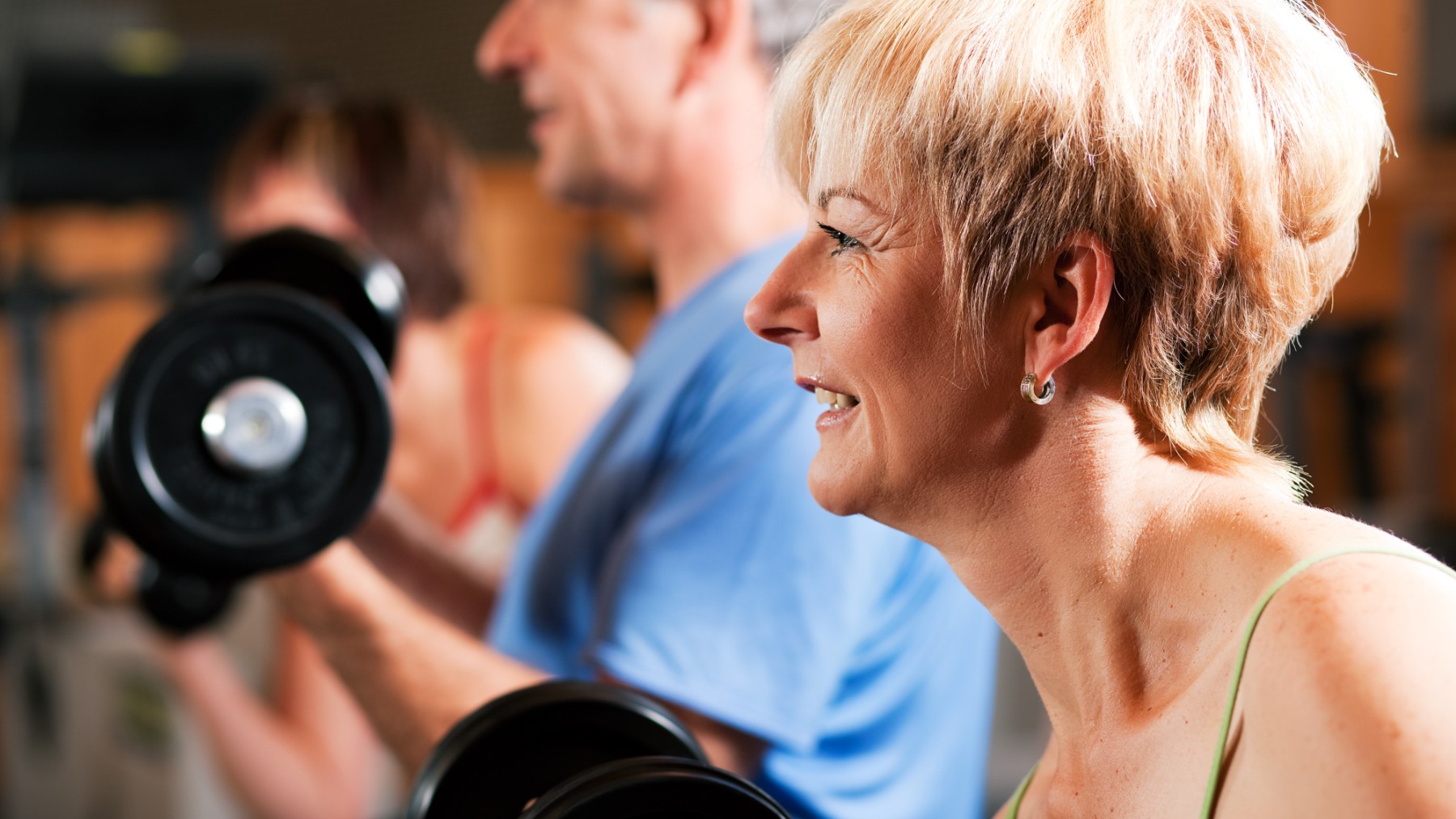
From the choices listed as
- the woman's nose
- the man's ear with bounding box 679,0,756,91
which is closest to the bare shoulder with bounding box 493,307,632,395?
the man's ear with bounding box 679,0,756,91

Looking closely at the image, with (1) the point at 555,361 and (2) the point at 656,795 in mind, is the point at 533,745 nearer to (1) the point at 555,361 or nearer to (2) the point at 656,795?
(2) the point at 656,795

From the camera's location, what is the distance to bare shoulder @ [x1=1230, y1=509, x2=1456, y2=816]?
1.45 feet

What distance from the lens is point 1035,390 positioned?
58 centimetres

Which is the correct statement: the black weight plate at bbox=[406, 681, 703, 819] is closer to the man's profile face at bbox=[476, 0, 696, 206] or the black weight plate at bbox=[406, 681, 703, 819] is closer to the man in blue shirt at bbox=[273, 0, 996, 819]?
the man in blue shirt at bbox=[273, 0, 996, 819]

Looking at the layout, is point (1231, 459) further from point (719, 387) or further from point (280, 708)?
point (280, 708)

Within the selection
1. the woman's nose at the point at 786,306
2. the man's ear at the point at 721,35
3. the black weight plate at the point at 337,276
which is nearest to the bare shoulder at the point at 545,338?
the black weight plate at the point at 337,276

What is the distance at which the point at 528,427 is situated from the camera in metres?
1.74

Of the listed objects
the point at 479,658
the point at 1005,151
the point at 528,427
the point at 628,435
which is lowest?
the point at 528,427

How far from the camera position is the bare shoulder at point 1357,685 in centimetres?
44

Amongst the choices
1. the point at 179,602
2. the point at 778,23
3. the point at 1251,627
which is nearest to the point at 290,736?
the point at 179,602

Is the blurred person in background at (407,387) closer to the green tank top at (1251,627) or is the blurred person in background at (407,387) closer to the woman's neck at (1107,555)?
the woman's neck at (1107,555)

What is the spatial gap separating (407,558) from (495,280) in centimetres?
354

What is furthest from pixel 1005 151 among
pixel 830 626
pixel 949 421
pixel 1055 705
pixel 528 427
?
pixel 528 427

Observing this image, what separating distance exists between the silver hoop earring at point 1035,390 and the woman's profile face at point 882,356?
0.01m
